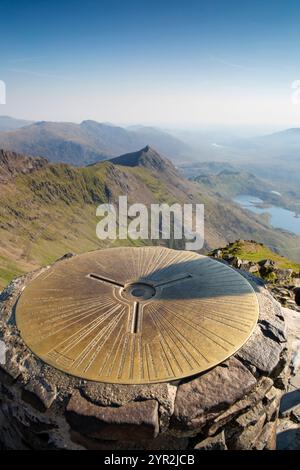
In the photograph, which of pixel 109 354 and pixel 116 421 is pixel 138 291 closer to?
pixel 109 354

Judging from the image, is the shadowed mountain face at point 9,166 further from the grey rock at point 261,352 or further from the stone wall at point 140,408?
the grey rock at point 261,352

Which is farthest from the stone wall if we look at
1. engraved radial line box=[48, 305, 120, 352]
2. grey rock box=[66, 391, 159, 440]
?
engraved radial line box=[48, 305, 120, 352]

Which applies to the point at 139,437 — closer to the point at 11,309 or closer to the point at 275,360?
the point at 275,360

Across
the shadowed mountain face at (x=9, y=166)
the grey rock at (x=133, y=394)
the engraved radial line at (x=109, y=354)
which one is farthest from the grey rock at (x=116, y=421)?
the shadowed mountain face at (x=9, y=166)

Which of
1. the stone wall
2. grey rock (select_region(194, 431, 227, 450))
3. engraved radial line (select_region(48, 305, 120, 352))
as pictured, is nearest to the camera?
the stone wall

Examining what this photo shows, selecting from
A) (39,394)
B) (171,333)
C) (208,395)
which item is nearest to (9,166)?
(171,333)

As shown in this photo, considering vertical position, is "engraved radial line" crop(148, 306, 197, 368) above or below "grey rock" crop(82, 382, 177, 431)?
above

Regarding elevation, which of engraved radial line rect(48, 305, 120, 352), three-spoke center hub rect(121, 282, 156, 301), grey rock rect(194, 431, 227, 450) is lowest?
grey rock rect(194, 431, 227, 450)

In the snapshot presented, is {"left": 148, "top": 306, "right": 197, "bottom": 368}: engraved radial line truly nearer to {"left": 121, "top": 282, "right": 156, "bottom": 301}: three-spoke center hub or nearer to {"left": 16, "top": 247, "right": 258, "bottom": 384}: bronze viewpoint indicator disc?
{"left": 16, "top": 247, "right": 258, "bottom": 384}: bronze viewpoint indicator disc
